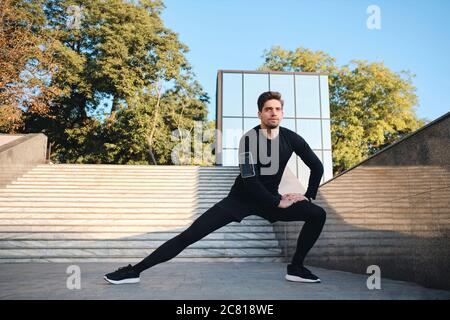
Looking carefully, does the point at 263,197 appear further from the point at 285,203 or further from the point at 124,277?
the point at 124,277

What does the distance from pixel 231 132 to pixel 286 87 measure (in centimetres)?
399

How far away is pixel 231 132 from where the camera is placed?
19.4 m

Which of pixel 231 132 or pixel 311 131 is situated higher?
pixel 311 131

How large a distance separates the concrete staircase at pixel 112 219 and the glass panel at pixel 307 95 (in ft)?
32.3

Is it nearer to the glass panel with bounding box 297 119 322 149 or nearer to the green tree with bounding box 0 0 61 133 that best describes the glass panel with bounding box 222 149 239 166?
the glass panel with bounding box 297 119 322 149

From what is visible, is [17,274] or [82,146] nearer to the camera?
[17,274]

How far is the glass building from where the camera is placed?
19.3m

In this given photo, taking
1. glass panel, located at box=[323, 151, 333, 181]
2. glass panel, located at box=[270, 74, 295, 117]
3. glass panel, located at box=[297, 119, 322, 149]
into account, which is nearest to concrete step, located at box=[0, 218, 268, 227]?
glass panel, located at box=[323, 151, 333, 181]

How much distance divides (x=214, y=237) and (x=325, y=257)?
8.71 feet

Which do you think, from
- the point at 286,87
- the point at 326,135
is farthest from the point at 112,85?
the point at 326,135

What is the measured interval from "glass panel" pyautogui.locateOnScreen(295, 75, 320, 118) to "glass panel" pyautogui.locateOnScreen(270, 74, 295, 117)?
0.33 meters

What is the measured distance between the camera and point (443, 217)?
11.4 ft

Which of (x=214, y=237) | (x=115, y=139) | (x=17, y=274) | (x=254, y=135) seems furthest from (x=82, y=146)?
(x=254, y=135)
